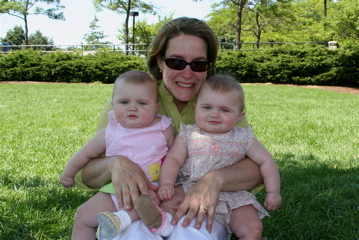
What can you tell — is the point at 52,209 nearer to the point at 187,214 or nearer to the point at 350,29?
the point at 187,214

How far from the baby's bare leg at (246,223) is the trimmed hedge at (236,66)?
1702 centimetres

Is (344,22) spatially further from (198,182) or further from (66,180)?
(66,180)

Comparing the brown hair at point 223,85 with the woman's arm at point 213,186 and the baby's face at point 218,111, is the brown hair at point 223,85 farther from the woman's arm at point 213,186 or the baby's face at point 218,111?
the woman's arm at point 213,186

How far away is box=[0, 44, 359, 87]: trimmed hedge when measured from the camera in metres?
18.5

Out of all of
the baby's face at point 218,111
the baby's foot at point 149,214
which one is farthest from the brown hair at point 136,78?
the baby's foot at point 149,214

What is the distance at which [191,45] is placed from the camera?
2.61m

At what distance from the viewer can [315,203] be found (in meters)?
3.33

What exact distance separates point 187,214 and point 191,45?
48.8 inches

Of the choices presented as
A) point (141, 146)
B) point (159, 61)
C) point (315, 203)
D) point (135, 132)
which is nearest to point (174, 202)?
point (141, 146)

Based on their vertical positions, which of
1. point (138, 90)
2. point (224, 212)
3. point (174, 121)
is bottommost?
point (224, 212)

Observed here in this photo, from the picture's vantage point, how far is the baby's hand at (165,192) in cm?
218

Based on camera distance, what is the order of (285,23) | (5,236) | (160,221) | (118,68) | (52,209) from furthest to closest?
(285,23) → (118,68) → (52,209) → (5,236) → (160,221)

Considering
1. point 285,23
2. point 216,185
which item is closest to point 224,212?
point 216,185

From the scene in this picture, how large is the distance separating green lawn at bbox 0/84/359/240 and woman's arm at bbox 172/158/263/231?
28.6 inches
